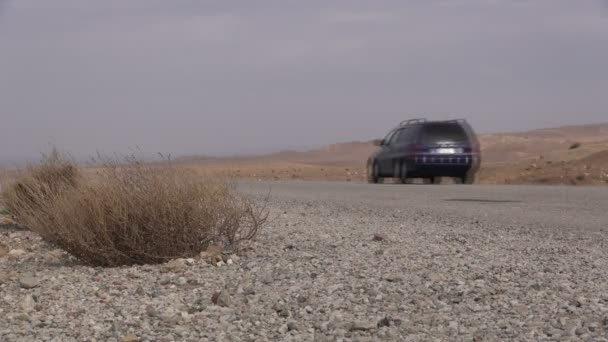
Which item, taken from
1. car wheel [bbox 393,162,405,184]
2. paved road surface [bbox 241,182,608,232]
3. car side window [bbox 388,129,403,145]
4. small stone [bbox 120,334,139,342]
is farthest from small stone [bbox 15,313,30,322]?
car side window [bbox 388,129,403,145]

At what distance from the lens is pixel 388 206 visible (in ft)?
52.3

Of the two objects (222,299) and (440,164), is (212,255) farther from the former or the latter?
(440,164)

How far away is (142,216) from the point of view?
8461 mm

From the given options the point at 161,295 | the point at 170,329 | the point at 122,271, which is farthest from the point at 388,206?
the point at 170,329

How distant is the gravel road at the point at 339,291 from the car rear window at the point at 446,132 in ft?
46.3

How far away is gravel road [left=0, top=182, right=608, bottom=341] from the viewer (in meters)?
5.53

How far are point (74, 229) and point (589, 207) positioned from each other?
30.8 feet

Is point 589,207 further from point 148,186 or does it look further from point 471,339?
point 471,339

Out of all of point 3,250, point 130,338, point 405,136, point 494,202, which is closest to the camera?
point 130,338

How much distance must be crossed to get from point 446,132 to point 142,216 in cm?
1776

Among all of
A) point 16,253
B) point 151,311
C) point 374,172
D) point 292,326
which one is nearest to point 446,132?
point 374,172

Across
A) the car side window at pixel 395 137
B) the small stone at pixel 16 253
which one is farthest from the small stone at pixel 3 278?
the car side window at pixel 395 137

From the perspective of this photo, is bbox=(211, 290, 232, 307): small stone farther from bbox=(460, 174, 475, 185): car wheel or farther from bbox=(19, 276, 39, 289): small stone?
bbox=(460, 174, 475, 185): car wheel

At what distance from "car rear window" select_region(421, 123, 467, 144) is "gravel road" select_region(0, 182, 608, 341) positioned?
14100 millimetres
